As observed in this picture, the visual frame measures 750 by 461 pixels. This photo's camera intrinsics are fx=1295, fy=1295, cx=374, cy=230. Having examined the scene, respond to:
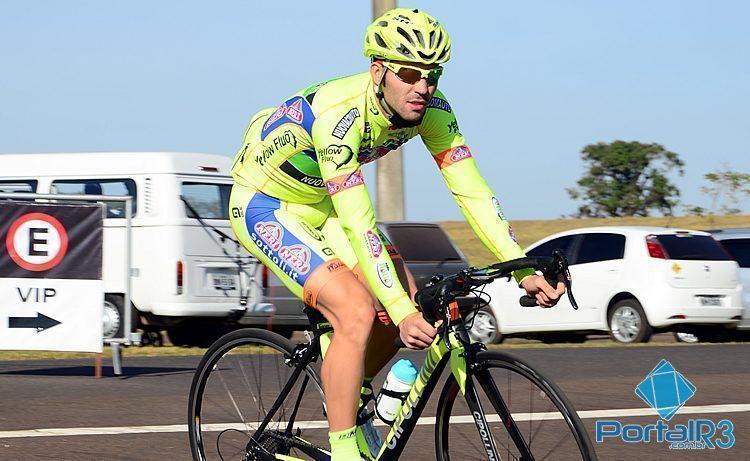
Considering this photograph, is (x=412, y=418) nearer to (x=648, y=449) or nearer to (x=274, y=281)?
(x=648, y=449)

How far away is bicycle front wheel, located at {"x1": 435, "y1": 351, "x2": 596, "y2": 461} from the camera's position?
14.6 ft

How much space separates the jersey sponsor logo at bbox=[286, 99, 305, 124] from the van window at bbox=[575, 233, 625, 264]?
1290 centimetres

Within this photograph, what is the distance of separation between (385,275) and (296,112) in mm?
959

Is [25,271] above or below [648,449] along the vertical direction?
above

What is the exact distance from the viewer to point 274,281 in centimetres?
1867

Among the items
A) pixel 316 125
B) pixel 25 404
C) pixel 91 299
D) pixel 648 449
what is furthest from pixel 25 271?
pixel 316 125

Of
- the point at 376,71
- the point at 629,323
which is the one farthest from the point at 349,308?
the point at 629,323

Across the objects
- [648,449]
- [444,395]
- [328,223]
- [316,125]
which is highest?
[316,125]

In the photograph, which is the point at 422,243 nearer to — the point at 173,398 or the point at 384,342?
the point at 173,398

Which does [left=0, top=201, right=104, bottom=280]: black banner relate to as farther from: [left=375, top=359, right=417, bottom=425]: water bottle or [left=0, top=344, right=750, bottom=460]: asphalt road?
[left=375, top=359, right=417, bottom=425]: water bottle

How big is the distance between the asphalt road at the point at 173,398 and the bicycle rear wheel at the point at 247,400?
0.11 meters

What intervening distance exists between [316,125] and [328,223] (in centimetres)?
71

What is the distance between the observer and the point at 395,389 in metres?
5.15

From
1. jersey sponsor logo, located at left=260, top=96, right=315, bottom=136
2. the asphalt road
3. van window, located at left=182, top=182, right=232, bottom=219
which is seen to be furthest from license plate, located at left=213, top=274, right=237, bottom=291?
jersey sponsor logo, located at left=260, top=96, right=315, bottom=136
